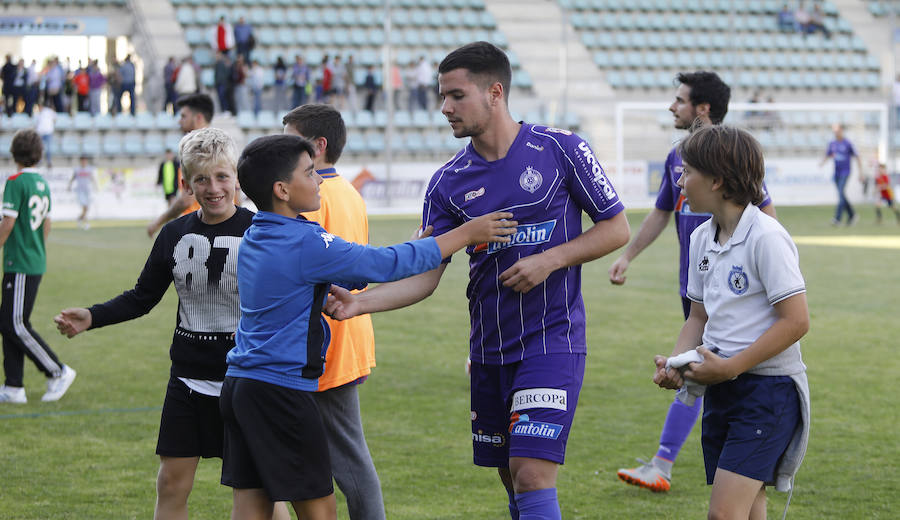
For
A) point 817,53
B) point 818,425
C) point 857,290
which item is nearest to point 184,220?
point 818,425

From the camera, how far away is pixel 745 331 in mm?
3373

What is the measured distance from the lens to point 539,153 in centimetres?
382

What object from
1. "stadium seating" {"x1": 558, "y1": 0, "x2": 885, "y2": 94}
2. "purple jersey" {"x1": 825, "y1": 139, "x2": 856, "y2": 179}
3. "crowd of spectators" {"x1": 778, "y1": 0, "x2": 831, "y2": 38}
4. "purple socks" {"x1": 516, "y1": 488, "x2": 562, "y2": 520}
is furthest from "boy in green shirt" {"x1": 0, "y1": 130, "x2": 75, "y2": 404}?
"crowd of spectators" {"x1": 778, "y1": 0, "x2": 831, "y2": 38}

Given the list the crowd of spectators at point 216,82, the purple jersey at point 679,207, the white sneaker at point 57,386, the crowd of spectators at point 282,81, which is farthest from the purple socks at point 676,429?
the crowd of spectators at point 282,81

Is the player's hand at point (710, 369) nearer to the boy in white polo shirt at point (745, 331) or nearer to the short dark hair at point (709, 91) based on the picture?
the boy in white polo shirt at point (745, 331)

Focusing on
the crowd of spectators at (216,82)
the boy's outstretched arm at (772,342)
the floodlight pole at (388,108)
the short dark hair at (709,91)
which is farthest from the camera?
the crowd of spectators at (216,82)

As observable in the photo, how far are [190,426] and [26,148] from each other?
13.2ft

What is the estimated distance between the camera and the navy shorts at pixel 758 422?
11.0 feet

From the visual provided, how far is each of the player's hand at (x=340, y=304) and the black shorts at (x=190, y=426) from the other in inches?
26.7

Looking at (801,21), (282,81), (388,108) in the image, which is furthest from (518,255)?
(801,21)

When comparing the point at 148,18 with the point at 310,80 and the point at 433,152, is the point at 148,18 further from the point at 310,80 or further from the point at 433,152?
the point at 433,152

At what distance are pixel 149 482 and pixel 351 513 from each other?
1.82m

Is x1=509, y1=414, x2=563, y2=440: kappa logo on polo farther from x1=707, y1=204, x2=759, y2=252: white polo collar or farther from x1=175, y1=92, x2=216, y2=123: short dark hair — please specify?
x1=175, y1=92, x2=216, y2=123: short dark hair

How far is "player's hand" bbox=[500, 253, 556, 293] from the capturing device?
11.7 feet
